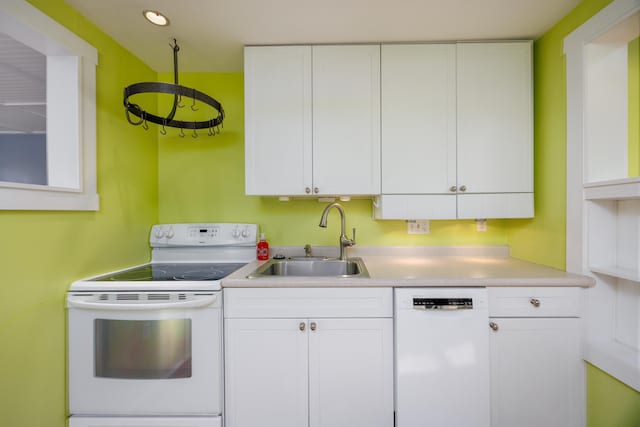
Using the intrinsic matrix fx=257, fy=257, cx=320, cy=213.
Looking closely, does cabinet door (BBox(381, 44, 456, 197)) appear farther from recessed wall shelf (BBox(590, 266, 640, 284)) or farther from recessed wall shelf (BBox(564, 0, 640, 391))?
recessed wall shelf (BBox(590, 266, 640, 284))

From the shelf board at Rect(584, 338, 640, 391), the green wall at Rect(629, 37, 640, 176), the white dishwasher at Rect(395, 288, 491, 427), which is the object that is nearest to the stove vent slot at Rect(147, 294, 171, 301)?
the white dishwasher at Rect(395, 288, 491, 427)

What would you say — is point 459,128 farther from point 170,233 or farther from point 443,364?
point 170,233

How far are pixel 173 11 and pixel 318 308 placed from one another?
1758 millimetres

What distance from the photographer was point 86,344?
4.24 feet

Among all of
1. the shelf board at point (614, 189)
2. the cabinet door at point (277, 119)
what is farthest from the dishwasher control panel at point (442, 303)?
the cabinet door at point (277, 119)

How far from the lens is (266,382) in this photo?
4.30ft

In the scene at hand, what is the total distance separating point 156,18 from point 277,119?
0.82 m

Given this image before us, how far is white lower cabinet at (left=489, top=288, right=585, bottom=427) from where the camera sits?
1.29m

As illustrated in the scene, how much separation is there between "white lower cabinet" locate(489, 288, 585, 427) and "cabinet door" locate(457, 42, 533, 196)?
0.69m

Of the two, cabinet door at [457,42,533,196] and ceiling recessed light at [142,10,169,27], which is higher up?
ceiling recessed light at [142,10,169,27]

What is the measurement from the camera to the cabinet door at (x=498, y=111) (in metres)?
1.61

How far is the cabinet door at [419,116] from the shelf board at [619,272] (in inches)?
27.7

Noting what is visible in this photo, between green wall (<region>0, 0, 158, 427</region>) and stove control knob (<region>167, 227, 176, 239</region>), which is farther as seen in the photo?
stove control knob (<region>167, 227, 176, 239</region>)

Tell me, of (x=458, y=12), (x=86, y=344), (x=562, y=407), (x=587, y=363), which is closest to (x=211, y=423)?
(x=86, y=344)
